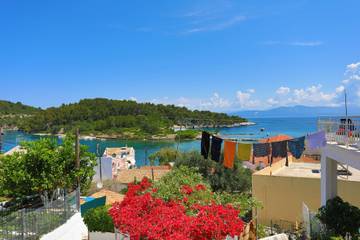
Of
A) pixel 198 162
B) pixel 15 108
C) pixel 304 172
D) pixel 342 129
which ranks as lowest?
pixel 198 162

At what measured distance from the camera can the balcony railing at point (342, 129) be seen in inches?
355

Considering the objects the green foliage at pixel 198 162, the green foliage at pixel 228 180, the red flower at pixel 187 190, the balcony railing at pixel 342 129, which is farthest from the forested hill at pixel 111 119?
the red flower at pixel 187 190

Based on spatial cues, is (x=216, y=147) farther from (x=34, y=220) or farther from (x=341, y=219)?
(x=34, y=220)

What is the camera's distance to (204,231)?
6453 mm

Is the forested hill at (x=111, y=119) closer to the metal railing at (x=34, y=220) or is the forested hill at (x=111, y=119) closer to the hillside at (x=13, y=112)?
the hillside at (x=13, y=112)

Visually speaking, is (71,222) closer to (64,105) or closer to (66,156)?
(66,156)

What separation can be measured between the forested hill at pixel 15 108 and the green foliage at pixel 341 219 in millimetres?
136352

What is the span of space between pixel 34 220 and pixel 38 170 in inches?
118

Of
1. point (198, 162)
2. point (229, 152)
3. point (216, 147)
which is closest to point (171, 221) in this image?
point (229, 152)

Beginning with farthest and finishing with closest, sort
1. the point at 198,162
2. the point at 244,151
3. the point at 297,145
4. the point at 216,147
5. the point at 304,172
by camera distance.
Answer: the point at 198,162, the point at 304,172, the point at 216,147, the point at 244,151, the point at 297,145

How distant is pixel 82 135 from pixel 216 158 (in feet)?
365

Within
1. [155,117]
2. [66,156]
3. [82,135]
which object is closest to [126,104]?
[155,117]

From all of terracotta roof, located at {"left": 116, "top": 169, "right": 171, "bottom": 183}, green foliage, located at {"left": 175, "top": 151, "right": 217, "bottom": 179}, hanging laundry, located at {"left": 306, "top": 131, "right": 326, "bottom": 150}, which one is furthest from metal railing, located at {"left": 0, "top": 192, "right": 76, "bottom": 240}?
terracotta roof, located at {"left": 116, "top": 169, "right": 171, "bottom": 183}

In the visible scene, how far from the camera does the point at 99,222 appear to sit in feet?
43.1
